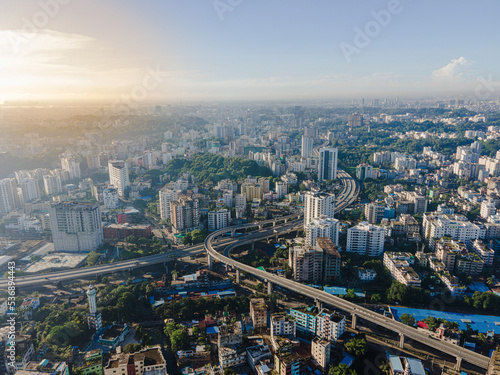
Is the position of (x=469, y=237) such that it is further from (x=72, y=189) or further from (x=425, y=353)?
(x=72, y=189)

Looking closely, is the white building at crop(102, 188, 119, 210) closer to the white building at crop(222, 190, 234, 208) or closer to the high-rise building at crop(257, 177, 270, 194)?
the white building at crop(222, 190, 234, 208)

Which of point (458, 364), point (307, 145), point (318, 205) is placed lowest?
point (458, 364)

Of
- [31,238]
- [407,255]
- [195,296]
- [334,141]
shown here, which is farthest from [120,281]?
[334,141]

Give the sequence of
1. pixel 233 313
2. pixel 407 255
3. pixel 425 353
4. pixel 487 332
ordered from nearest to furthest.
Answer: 1. pixel 425 353
2. pixel 487 332
3. pixel 233 313
4. pixel 407 255

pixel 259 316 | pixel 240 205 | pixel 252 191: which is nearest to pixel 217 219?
pixel 240 205

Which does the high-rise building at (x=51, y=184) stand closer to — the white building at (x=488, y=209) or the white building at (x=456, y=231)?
the white building at (x=456, y=231)

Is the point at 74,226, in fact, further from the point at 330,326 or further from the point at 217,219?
the point at 330,326
